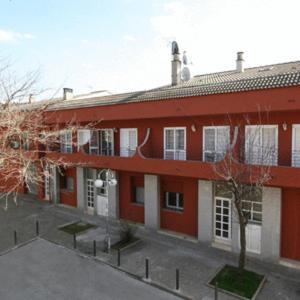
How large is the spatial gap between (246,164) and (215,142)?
8.29 ft

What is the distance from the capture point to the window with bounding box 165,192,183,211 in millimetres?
15370

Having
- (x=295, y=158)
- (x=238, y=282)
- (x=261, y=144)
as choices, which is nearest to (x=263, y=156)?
(x=261, y=144)

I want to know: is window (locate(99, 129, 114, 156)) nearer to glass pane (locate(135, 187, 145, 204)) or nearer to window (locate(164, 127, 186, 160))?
glass pane (locate(135, 187, 145, 204))

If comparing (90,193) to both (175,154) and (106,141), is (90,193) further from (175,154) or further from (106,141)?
(175,154)

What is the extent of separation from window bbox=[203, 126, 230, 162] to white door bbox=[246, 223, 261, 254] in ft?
11.4

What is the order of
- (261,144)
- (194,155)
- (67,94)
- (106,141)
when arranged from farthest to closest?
(67,94) < (106,141) < (194,155) < (261,144)

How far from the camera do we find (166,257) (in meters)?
12.7

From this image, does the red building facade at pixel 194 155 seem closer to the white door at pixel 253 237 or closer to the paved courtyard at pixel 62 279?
the white door at pixel 253 237

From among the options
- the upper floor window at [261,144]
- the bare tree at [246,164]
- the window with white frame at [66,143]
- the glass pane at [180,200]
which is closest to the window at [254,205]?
the bare tree at [246,164]

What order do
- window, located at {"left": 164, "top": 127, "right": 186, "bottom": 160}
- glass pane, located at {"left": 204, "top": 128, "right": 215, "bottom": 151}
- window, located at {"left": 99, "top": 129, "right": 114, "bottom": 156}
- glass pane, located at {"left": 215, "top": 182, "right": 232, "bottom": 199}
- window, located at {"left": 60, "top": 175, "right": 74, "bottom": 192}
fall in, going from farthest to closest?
window, located at {"left": 60, "top": 175, "right": 74, "bottom": 192} → window, located at {"left": 99, "top": 129, "right": 114, "bottom": 156} → window, located at {"left": 164, "top": 127, "right": 186, "bottom": 160} → glass pane, located at {"left": 204, "top": 128, "right": 215, "bottom": 151} → glass pane, located at {"left": 215, "top": 182, "right": 232, "bottom": 199}

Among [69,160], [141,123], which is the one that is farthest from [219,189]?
[69,160]

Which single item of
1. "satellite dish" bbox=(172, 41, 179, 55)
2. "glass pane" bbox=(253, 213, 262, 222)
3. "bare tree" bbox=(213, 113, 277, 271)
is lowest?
"glass pane" bbox=(253, 213, 262, 222)

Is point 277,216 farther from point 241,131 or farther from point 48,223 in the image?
point 48,223

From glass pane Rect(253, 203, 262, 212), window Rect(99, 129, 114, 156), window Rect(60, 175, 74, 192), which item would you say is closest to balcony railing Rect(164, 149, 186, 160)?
window Rect(99, 129, 114, 156)
